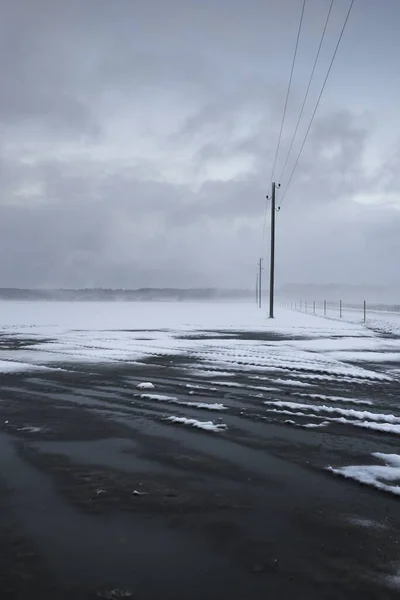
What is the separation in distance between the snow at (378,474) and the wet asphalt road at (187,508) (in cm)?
15

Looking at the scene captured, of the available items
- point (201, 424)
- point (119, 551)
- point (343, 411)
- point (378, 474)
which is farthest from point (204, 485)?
point (343, 411)

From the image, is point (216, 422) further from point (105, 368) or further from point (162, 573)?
point (105, 368)

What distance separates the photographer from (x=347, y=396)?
26.1 feet

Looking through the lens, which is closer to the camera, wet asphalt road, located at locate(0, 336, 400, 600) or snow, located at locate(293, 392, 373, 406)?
wet asphalt road, located at locate(0, 336, 400, 600)

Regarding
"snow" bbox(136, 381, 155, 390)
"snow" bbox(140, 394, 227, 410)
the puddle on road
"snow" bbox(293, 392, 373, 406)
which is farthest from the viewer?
"snow" bbox(136, 381, 155, 390)

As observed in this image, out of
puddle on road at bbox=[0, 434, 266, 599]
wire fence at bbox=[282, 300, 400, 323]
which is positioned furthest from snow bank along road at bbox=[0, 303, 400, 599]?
wire fence at bbox=[282, 300, 400, 323]

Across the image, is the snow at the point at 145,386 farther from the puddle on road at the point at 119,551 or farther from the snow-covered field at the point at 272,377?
the puddle on road at the point at 119,551

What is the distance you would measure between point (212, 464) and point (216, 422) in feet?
5.19

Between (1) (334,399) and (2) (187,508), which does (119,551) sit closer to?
(2) (187,508)

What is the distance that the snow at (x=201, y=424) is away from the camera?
5.93 m

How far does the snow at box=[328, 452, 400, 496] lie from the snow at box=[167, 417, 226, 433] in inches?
69.0

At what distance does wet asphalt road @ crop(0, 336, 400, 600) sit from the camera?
2748mm

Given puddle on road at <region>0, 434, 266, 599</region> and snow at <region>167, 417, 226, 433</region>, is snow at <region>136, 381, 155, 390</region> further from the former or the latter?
puddle on road at <region>0, 434, 266, 599</region>

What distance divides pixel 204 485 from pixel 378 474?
66.4 inches
